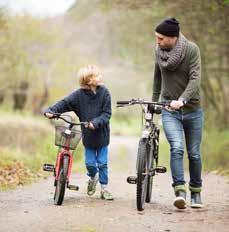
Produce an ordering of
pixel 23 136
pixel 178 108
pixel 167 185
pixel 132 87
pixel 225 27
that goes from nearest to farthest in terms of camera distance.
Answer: pixel 178 108 → pixel 167 185 → pixel 225 27 → pixel 23 136 → pixel 132 87

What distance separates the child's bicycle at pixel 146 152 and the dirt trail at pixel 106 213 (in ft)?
0.77

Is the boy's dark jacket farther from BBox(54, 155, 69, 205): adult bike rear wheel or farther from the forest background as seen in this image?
the forest background

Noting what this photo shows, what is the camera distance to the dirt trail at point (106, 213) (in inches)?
286

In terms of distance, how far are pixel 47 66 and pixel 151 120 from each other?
3130cm

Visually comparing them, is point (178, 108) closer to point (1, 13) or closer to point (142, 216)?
point (142, 216)

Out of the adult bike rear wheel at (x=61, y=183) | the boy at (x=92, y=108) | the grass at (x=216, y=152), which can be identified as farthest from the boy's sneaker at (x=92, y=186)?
the grass at (x=216, y=152)

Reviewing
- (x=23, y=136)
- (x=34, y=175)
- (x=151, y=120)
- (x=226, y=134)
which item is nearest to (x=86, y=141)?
(x=151, y=120)

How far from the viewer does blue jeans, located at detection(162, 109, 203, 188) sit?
331 inches

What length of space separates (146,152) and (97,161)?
1.17 metres

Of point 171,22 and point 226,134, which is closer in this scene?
point 171,22

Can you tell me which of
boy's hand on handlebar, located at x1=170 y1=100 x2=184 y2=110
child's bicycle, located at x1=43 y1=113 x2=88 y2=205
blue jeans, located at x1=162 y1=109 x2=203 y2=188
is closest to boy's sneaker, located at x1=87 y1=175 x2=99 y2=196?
child's bicycle, located at x1=43 y1=113 x2=88 y2=205

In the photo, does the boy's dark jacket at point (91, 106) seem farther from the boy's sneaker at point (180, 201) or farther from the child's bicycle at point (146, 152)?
the boy's sneaker at point (180, 201)

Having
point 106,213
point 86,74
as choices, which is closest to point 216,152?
point 86,74

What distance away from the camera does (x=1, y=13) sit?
1686 cm
